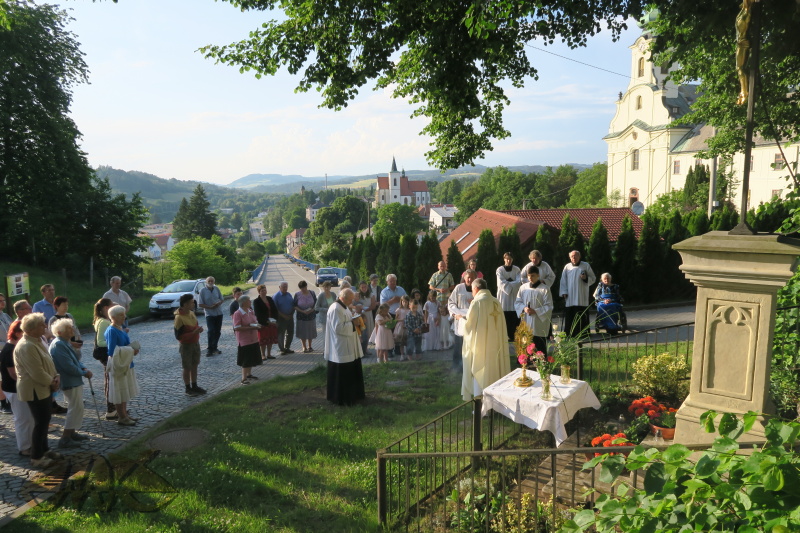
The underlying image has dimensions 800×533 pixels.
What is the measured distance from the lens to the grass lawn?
207 inches

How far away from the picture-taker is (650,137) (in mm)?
55344

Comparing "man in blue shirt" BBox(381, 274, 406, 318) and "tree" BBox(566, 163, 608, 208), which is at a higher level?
"tree" BBox(566, 163, 608, 208)

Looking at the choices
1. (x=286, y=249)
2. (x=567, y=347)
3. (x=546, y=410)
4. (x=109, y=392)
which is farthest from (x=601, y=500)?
(x=286, y=249)

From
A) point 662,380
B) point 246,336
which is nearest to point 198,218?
point 246,336

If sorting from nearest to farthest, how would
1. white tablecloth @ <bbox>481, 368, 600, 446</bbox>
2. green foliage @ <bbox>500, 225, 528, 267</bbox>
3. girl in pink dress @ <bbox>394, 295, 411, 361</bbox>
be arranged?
white tablecloth @ <bbox>481, 368, 600, 446</bbox>
girl in pink dress @ <bbox>394, 295, 411, 361</bbox>
green foliage @ <bbox>500, 225, 528, 267</bbox>

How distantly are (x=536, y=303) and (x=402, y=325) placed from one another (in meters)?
3.11

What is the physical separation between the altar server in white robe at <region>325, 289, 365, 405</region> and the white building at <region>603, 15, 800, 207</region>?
49.8 meters

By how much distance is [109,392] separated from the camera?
25.8 ft

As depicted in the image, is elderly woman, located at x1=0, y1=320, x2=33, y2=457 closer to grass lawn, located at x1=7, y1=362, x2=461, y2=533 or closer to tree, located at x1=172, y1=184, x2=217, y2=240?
grass lawn, located at x1=7, y1=362, x2=461, y2=533

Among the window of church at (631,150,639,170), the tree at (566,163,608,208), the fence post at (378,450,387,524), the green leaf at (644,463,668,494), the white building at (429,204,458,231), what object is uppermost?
the window of church at (631,150,639,170)

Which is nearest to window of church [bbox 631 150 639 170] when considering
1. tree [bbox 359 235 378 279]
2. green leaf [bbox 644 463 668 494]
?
tree [bbox 359 235 378 279]

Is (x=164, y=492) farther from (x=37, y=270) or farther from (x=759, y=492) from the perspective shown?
(x=37, y=270)

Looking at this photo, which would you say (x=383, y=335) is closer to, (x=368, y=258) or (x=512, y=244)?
(x=512, y=244)

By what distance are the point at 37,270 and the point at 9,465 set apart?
22779 millimetres
